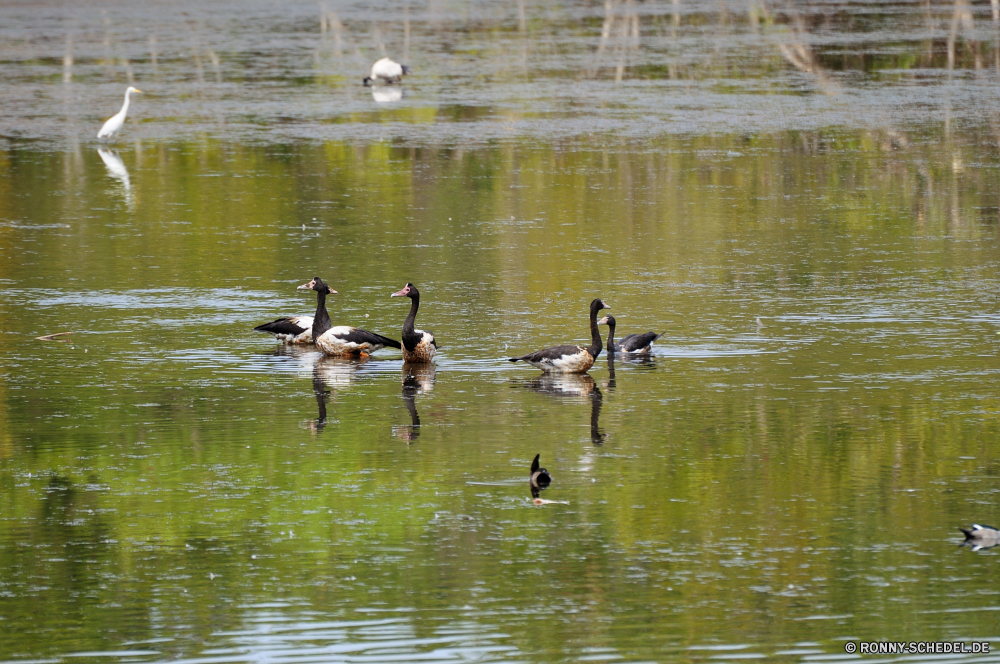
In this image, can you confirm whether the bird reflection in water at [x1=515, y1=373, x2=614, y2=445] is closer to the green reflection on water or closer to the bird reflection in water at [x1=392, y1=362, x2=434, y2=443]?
the green reflection on water

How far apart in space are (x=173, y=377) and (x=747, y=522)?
5364 millimetres

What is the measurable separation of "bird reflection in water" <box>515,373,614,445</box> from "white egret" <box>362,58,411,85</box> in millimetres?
19447

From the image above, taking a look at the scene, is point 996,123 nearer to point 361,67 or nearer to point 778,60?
point 778,60

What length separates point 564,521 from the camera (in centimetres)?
970

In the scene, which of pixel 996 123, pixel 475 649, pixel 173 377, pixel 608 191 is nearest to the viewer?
pixel 475 649

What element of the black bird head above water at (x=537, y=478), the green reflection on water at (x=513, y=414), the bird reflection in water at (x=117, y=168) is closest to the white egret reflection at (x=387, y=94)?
the bird reflection in water at (x=117, y=168)

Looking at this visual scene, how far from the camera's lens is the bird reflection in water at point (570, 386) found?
12867mm

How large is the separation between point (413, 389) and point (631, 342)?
1.89 metres

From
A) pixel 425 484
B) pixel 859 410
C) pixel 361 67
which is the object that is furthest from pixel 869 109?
pixel 425 484

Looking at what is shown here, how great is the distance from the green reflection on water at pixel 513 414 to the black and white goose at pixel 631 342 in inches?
9.5

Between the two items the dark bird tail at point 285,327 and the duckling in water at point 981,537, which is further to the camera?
the dark bird tail at point 285,327

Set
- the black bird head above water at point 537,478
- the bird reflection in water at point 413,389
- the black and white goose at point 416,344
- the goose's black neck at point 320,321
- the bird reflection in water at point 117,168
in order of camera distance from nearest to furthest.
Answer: the black bird head above water at point 537,478 → the bird reflection in water at point 413,389 → the black and white goose at point 416,344 → the goose's black neck at point 320,321 → the bird reflection in water at point 117,168

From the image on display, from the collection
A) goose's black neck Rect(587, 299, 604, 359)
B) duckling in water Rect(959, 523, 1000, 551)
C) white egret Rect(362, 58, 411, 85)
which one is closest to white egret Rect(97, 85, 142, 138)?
white egret Rect(362, 58, 411, 85)

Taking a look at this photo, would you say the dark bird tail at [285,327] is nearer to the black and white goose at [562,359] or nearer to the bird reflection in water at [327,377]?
the bird reflection in water at [327,377]
